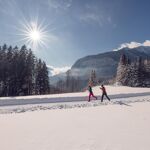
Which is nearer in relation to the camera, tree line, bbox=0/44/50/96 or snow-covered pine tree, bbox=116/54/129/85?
tree line, bbox=0/44/50/96

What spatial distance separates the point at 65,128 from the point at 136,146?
12.5 feet

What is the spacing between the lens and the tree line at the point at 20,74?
199 feet

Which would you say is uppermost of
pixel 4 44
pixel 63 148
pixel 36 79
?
pixel 4 44

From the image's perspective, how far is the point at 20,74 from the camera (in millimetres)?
62719

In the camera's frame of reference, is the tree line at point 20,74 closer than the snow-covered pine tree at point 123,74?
Yes

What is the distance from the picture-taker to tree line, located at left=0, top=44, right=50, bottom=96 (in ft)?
199

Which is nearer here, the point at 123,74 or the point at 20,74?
the point at 20,74

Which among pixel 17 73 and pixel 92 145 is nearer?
pixel 92 145

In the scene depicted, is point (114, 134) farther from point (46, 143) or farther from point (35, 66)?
point (35, 66)

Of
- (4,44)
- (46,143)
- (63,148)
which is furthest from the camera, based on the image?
(4,44)

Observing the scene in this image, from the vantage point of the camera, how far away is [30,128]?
10883mm

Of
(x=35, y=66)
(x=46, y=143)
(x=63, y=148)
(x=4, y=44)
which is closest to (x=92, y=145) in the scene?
(x=63, y=148)

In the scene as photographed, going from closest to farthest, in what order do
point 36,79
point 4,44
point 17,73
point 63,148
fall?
1. point 63,148
2. point 17,73
3. point 4,44
4. point 36,79

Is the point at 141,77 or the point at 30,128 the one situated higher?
the point at 141,77
